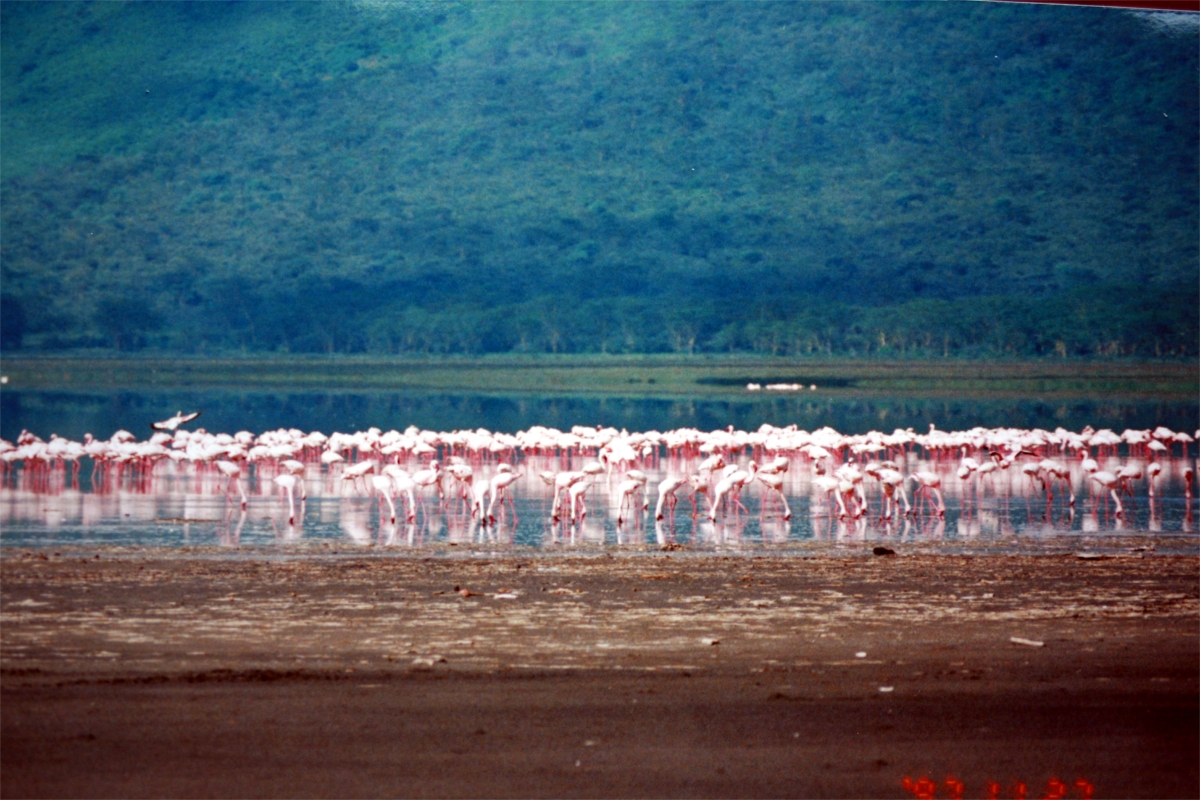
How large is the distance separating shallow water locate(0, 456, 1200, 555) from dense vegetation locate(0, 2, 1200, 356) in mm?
13902

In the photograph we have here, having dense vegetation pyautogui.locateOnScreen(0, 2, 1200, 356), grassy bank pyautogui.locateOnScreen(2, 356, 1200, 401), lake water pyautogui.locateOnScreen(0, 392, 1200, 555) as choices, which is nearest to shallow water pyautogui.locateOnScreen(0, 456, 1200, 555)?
lake water pyautogui.locateOnScreen(0, 392, 1200, 555)

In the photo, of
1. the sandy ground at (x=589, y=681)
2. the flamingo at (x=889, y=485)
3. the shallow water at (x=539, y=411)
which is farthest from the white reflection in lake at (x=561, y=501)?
the shallow water at (x=539, y=411)

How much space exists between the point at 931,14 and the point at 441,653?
39.3 m

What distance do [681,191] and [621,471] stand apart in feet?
134

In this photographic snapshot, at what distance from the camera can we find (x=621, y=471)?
10.8 meters

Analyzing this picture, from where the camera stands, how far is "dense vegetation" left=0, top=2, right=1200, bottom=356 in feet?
96.6

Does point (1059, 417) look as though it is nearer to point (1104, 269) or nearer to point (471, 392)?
point (471, 392)

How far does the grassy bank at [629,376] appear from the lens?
2373cm

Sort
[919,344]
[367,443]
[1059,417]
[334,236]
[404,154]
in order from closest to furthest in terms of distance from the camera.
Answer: [367,443] < [1059,417] < [919,344] < [334,236] < [404,154]

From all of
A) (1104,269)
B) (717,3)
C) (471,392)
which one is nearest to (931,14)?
(717,3)

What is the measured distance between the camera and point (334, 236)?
141 ft
